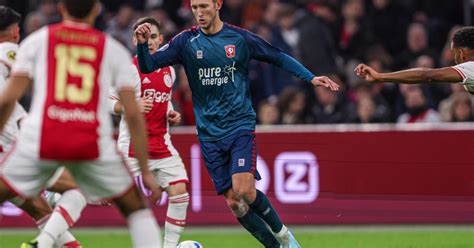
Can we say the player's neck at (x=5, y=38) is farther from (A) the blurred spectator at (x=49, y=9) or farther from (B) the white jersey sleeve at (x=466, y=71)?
(A) the blurred spectator at (x=49, y=9)

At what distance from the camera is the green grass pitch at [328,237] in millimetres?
11359

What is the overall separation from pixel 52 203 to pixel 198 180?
11.1 ft

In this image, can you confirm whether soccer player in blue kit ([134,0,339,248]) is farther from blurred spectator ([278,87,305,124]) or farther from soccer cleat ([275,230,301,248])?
blurred spectator ([278,87,305,124])

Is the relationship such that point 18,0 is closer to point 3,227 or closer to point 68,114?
point 3,227

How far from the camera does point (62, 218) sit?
27.1ft

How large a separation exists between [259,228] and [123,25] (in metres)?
7.98

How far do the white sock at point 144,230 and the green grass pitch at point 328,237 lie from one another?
446 cm

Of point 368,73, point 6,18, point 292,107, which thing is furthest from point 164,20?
point 368,73

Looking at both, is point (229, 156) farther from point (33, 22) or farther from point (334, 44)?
point (33, 22)

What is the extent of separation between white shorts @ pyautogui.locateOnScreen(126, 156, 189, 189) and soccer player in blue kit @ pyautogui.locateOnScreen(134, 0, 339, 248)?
73 cm

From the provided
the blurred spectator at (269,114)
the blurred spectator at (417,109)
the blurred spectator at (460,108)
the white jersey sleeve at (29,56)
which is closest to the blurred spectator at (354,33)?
the blurred spectator at (417,109)

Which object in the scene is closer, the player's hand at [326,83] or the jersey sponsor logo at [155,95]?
the player's hand at [326,83]

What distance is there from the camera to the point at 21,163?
6812mm

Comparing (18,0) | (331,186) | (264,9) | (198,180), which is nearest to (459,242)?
(331,186)
